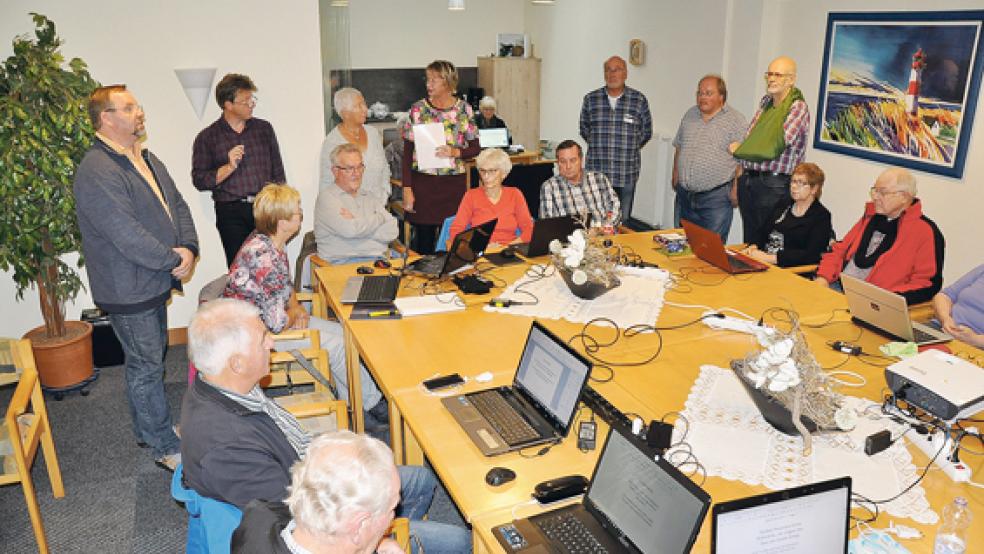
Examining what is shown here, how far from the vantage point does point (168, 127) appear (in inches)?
192

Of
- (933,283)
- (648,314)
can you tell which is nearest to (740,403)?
(648,314)

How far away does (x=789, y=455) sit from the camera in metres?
2.43

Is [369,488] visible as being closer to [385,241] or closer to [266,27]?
[385,241]

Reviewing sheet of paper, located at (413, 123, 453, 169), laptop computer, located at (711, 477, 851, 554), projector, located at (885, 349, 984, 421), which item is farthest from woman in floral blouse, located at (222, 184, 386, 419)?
projector, located at (885, 349, 984, 421)

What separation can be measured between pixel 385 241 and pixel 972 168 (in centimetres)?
391

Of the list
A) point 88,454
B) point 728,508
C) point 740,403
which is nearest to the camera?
point 728,508

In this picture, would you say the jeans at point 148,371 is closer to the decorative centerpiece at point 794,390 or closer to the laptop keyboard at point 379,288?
the laptop keyboard at point 379,288

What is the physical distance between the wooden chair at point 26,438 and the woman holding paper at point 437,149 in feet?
9.31

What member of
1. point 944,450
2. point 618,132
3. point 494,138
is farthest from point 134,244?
point 494,138

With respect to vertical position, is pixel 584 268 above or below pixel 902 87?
below

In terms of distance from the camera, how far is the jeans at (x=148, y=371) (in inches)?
143

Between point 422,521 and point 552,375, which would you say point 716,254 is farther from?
point 422,521

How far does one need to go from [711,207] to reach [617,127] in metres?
1.03

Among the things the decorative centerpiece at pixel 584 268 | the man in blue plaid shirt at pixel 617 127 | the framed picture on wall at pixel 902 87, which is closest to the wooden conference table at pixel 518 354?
the decorative centerpiece at pixel 584 268
